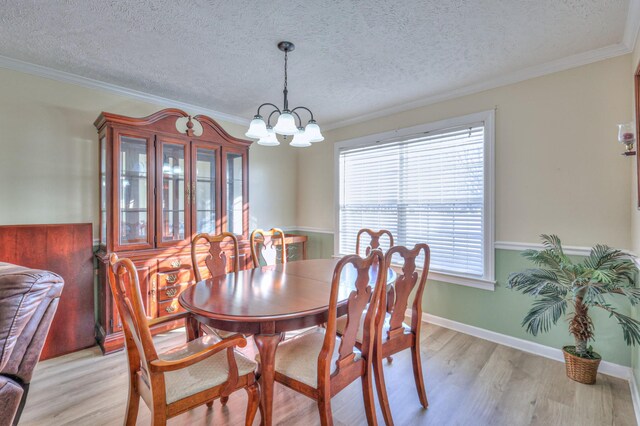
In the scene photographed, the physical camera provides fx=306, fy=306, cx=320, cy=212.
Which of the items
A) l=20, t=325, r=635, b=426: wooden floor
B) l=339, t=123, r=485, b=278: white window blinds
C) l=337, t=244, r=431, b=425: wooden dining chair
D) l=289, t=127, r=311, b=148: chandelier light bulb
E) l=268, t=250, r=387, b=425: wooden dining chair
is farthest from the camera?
l=339, t=123, r=485, b=278: white window blinds

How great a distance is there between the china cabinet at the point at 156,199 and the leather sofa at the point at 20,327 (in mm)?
1188

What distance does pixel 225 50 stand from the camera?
92.7 inches

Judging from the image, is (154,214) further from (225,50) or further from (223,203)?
(225,50)

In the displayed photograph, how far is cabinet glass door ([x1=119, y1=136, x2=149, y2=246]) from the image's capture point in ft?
9.12

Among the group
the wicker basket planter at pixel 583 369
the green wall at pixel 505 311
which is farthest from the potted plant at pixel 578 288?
the green wall at pixel 505 311

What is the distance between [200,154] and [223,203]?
0.58 m

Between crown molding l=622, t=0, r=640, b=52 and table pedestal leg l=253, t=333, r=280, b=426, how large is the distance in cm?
278

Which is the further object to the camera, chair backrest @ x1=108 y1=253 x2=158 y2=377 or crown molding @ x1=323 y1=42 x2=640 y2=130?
crown molding @ x1=323 y1=42 x2=640 y2=130

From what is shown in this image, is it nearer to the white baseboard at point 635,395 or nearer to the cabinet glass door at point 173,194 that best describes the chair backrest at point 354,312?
the white baseboard at point 635,395

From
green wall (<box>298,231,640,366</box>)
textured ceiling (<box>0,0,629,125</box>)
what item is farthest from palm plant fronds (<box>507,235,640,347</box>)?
textured ceiling (<box>0,0,629,125</box>)

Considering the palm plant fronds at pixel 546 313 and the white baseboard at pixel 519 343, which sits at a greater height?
the palm plant fronds at pixel 546 313

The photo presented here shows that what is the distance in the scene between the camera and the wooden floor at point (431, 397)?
1868 millimetres

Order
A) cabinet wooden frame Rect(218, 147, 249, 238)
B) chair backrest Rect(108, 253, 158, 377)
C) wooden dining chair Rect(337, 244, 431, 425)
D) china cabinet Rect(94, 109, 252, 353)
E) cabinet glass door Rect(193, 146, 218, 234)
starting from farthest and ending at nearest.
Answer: cabinet wooden frame Rect(218, 147, 249, 238) < cabinet glass door Rect(193, 146, 218, 234) < china cabinet Rect(94, 109, 252, 353) < wooden dining chair Rect(337, 244, 431, 425) < chair backrest Rect(108, 253, 158, 377)

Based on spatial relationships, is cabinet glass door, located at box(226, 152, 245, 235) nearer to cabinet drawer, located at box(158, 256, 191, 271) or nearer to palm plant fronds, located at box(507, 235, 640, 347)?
cabinet drawer, located at box(158, 256, 191, 271)
